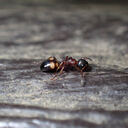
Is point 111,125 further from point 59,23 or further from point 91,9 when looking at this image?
point 91,9

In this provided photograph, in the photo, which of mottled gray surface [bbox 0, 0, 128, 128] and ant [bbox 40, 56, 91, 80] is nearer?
mottled gray surface [bbox 0, 0, 128, 128]

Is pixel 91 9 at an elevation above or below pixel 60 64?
above

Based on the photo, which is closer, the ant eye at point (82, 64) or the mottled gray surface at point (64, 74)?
the mottled gray surface at point (64, 74)

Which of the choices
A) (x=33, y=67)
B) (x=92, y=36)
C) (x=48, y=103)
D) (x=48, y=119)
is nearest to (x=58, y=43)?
(x=92, y=36)

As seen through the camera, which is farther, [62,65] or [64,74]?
[62,65]

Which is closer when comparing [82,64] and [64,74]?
[64,74]

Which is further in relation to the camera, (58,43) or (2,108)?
(58,43)

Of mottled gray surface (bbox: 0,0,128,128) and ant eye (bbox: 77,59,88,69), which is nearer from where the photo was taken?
mottled gray surface (bbox: 0,0,128,128)

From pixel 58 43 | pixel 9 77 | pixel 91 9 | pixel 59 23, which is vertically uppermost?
pixel 91 9
